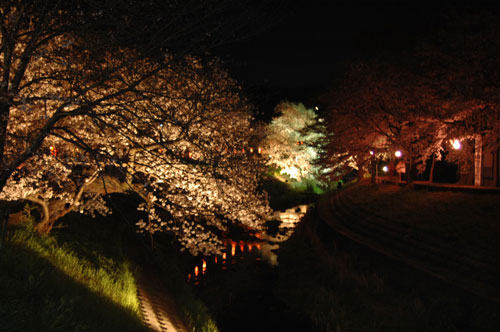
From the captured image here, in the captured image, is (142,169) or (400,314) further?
(400,314)

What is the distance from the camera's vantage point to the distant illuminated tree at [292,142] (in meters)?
43.0

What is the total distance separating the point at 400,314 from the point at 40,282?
937 cm

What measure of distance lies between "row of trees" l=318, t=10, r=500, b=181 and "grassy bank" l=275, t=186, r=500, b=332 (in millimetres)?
2728

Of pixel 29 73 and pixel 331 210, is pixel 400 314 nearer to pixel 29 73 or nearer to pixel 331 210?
pixel 29 73

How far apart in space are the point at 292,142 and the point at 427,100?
26369 millimetres

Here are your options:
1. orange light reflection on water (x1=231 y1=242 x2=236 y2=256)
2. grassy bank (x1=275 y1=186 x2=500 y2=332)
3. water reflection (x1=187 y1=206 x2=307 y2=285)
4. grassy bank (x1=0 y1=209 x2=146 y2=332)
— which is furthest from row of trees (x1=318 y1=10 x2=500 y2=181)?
grassy bank (x1=0 y1=209 x2=146 y2=332)

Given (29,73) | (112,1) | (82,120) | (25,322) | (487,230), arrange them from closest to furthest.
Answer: (25,322), (112,1), (29,73), (82,120), (487,230)

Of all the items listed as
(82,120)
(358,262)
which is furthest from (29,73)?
(358,262)

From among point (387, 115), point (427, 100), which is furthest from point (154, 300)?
point (387, 115)

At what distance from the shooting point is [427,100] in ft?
57.8

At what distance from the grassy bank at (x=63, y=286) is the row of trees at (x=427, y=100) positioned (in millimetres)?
13956

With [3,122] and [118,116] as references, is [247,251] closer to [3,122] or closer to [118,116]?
[118,116]

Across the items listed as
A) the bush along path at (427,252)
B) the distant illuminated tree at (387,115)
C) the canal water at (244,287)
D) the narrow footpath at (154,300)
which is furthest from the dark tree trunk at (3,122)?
the distant illuminated tree at (387,115)

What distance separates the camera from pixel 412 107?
1816cm
